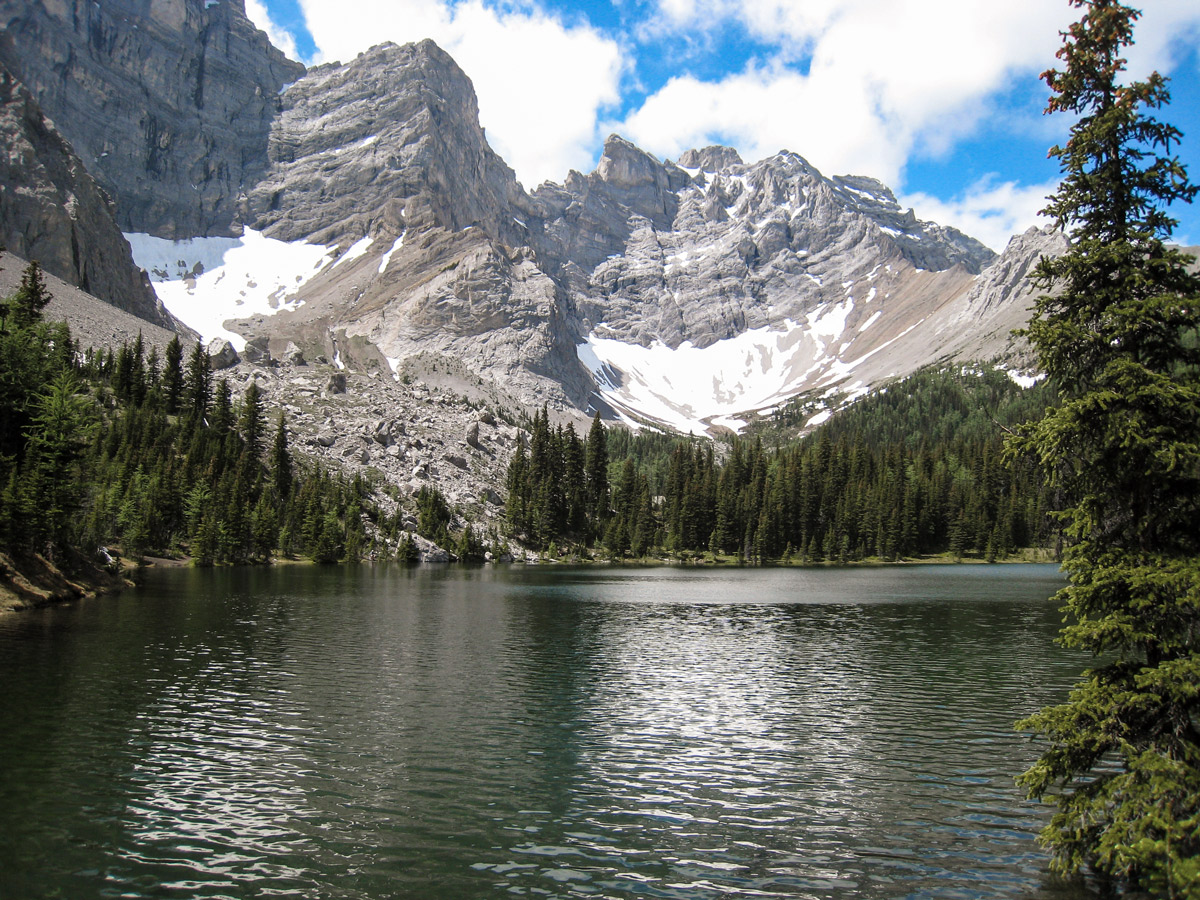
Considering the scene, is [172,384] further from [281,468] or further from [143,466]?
[143,466]

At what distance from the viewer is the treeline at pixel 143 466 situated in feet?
188

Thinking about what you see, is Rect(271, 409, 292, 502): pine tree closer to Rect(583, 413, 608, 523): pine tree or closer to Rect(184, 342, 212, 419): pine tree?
Rect(184, 342, 212, 419): pine tree

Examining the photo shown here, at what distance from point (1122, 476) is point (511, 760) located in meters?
18.5

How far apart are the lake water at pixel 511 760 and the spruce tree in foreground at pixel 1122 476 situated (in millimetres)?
2372

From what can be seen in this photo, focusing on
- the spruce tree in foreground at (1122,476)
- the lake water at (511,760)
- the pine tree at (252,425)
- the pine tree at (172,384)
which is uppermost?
the pine tree at (172,384)

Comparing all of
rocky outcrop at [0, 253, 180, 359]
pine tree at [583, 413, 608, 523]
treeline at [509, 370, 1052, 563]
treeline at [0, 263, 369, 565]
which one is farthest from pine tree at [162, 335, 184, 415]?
pine tree at [583, 413, 608, 523]

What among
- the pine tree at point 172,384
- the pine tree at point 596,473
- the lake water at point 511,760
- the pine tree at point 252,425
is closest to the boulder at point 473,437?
the pine tree at point 596,473

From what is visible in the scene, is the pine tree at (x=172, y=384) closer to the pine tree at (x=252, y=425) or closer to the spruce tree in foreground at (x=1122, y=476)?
the pine tree at (x=252, y=425)

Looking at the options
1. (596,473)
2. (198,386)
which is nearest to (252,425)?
(198,386)

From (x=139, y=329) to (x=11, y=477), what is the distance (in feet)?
520

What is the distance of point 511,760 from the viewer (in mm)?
23812

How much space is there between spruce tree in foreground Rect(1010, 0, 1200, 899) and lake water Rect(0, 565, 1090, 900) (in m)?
2.37

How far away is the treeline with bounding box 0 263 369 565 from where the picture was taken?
5722cm

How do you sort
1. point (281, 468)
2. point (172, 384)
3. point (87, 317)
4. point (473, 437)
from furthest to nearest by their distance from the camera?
point (473, 437)
point (87, 317)
point (172, 384)
point (281, 468)
